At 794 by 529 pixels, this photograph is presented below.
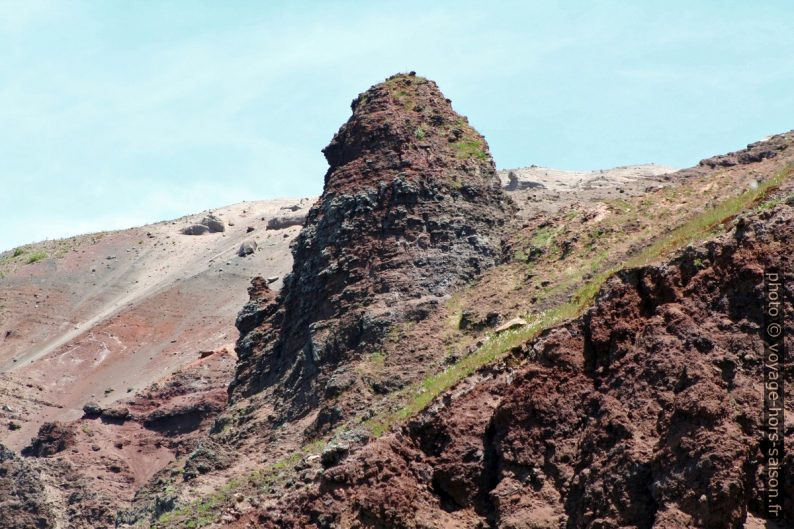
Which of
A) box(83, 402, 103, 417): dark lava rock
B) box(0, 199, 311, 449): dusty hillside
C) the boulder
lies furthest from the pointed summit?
the boulder

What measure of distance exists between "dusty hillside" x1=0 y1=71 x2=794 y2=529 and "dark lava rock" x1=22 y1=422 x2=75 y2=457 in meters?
0.15

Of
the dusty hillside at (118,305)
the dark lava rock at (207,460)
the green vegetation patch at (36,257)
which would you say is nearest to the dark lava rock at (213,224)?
the dusty hillside at (118,305)

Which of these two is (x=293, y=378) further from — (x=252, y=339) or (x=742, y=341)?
(x=742, y=341)

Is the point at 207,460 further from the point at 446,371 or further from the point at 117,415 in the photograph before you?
the point at 117,415

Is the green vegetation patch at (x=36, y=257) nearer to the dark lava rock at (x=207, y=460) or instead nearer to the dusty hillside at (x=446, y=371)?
the dusty hillside at (x=446, y=371)

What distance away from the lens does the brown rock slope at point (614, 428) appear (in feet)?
64.0

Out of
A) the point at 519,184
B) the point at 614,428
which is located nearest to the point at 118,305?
the point at 519,184

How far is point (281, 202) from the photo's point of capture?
108 meters

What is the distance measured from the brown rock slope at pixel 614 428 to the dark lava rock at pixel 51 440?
108 ft

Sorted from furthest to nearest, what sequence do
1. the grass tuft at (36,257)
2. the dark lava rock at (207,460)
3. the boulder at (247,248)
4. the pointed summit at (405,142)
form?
the grass tuft at (36,257) → the boulder at (247,248) → the pointed summit at (405,142) → the dark lava rock at (207,460)

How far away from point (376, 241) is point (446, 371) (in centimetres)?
1073

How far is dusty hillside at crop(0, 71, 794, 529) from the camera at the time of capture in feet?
68.7

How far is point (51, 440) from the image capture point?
55781 millimetres

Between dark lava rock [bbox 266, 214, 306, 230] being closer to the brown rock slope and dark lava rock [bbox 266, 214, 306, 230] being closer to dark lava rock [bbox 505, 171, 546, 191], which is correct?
dark lava rock [bbox 505, 171, 546, 191]
